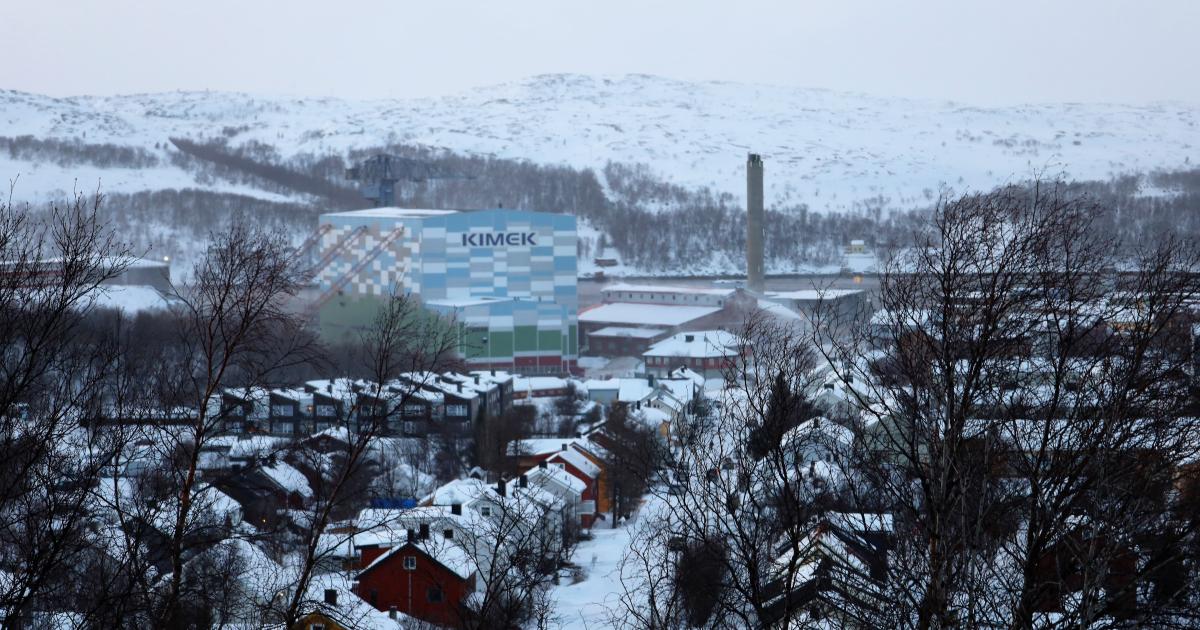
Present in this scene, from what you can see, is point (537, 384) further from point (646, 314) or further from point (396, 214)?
point (646, 314)

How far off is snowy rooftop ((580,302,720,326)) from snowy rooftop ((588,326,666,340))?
22cm

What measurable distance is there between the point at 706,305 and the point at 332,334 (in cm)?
622

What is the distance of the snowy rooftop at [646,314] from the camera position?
20.6 metres

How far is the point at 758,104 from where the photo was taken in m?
79.8

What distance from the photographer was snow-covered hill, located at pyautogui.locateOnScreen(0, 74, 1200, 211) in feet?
164

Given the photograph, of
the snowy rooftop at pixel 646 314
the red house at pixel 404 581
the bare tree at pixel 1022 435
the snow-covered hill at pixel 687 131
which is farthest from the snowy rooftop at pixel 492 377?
the snow-covered hill at pixel 687 131

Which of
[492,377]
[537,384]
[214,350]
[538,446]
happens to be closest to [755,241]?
[537,384]

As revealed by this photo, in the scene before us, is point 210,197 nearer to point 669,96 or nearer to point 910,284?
point 910,284

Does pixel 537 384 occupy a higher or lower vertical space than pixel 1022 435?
lower

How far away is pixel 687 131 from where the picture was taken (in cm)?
6606

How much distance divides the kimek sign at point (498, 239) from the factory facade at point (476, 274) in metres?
0.01

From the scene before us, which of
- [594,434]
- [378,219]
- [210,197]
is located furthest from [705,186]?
[594,434]

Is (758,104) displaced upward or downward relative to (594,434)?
upward

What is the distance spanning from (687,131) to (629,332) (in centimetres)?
4711
